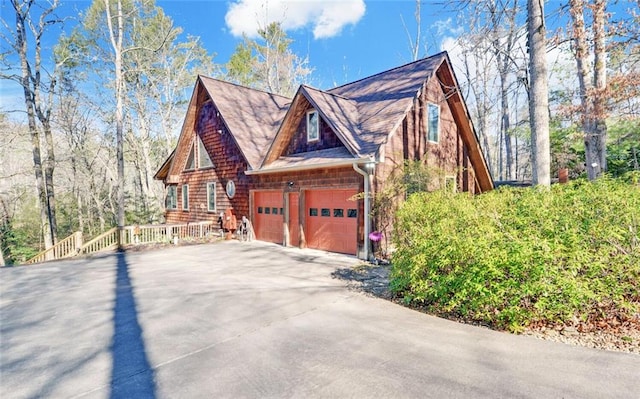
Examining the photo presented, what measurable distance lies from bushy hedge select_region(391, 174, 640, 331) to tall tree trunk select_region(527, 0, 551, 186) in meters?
2.02

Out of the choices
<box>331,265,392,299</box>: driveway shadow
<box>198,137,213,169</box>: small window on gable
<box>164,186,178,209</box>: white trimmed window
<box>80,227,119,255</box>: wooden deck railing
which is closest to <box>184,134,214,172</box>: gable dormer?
<box>198,137,213,169</box>: small window on gable

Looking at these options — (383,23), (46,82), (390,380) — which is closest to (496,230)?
(390,380)

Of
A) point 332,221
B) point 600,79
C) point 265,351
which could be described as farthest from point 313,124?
point 600,79

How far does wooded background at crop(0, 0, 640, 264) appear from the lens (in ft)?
34.4

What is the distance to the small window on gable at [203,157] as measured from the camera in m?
15.4

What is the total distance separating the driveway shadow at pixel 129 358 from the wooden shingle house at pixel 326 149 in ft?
19.0

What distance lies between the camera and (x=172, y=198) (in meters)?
18.0

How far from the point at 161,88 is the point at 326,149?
59.7 ft

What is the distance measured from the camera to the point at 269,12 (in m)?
24.5

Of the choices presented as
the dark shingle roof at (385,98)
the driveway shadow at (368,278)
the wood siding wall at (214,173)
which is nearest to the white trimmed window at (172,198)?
the wood siding wall at (214,173)

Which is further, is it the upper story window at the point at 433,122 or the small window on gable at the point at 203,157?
the small window on gable at the point at 203,157

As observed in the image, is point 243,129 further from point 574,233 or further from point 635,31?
point 635,31

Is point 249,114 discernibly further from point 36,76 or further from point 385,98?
point 36,76

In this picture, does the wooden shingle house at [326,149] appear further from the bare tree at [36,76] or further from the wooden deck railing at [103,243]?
the bare tree at [36,76]
